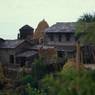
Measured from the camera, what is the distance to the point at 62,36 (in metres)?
39.7

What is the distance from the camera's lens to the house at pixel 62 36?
1529 inches

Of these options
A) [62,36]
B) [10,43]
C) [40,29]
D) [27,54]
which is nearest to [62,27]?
[62,36]

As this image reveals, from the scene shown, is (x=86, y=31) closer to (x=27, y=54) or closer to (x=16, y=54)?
(x=27, y=54)

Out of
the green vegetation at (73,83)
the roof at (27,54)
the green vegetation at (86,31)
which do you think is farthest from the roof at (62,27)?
the green vegetation at (73,83)

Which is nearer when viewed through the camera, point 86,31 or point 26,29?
point 86,31

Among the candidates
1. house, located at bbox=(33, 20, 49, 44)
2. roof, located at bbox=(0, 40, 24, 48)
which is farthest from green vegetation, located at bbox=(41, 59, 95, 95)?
house, located at bbox=(33, 20, 49, 44)

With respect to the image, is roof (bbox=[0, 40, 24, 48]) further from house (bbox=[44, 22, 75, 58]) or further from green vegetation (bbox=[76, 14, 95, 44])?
green vegetation (bbox=[76, 14, 95, 44])

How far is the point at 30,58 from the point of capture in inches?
1437


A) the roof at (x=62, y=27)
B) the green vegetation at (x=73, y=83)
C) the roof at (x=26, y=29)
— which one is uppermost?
the roof at (x=26, y=29)

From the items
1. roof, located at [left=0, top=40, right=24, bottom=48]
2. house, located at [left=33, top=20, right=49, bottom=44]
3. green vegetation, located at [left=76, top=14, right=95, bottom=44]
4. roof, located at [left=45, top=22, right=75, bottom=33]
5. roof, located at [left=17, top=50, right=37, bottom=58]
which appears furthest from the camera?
house, located at [left=33, top=20, right=49, bottom=44]

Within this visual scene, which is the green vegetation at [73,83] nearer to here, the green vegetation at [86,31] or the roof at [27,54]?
the green vegetation at [86,31]

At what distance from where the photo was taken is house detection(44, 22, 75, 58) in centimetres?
3884

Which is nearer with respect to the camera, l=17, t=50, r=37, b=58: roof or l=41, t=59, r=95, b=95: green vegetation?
l=41, t=59, r=95, b=95: green vegetation

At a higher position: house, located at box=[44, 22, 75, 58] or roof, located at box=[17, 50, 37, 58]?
house, located at box=[44, 22, 75, 58]
